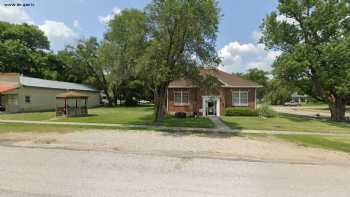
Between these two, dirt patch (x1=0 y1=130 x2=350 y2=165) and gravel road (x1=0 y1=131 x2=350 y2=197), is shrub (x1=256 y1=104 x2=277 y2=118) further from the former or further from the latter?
gravel road (x1=0 y1=131 x2=350 y2=197)

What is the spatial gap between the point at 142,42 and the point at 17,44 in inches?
1452

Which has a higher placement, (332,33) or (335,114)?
(332,33)

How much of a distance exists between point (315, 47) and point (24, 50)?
45.1m

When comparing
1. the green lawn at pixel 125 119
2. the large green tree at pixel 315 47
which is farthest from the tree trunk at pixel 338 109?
the green lawn at pixel 125 119

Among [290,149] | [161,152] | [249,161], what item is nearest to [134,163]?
[161,152]

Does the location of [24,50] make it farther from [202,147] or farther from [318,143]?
[318,143]

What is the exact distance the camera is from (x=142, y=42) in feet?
53.7

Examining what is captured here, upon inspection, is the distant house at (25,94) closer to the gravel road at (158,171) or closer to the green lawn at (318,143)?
the gravel road at (158,171)

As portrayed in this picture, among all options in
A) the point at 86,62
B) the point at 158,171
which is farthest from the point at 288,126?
the point at 86,62

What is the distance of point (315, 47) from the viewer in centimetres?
2388

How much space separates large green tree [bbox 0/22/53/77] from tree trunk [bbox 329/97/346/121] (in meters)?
46.2

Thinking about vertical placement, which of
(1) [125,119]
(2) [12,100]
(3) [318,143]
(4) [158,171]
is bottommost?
(3) [318,143]

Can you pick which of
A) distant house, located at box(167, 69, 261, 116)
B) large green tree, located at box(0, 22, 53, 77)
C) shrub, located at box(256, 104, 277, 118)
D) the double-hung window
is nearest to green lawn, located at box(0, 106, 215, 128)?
distant house, located at box(167, 69, 261, 116)

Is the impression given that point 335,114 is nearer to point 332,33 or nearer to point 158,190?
point 332,33
